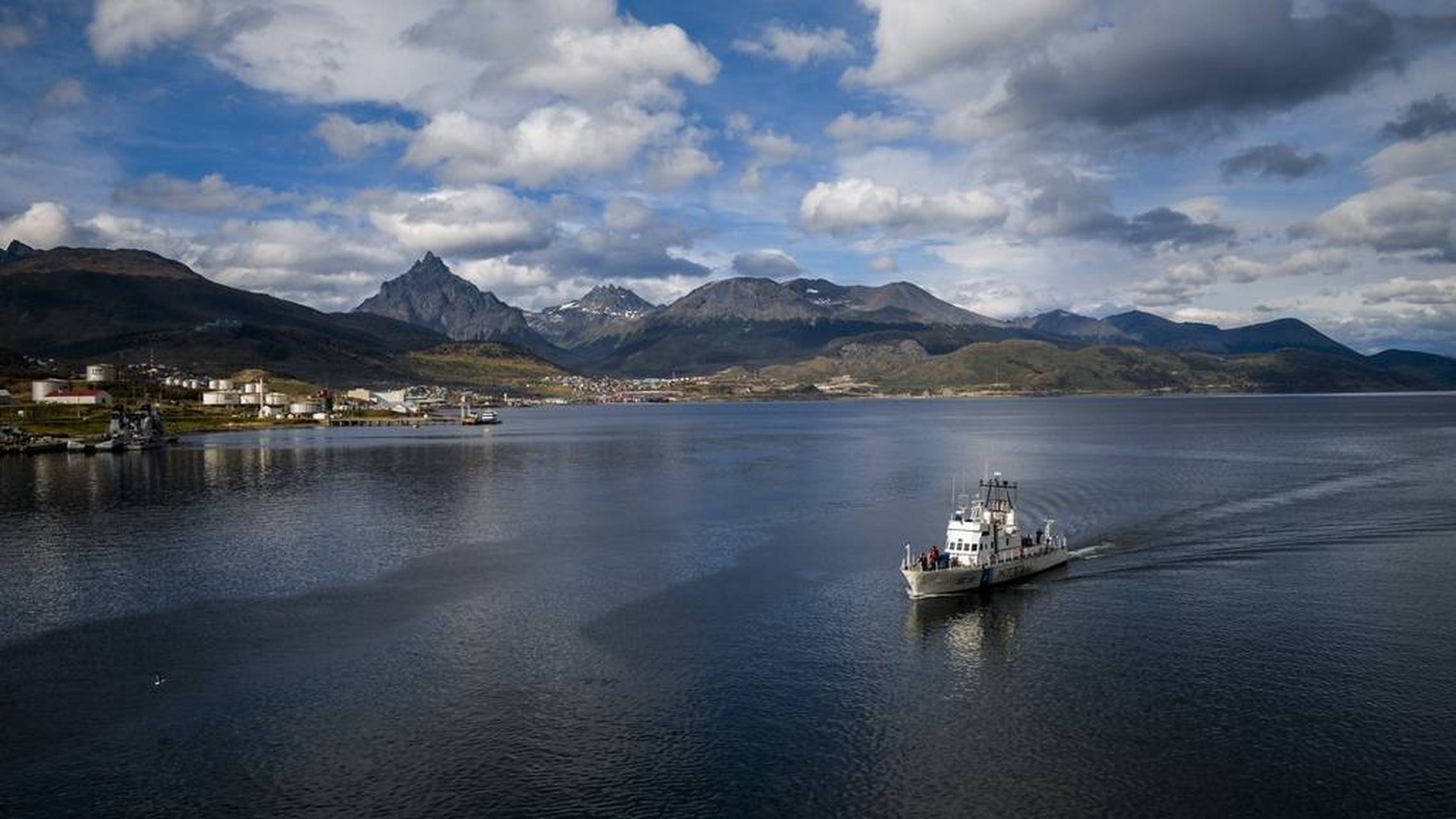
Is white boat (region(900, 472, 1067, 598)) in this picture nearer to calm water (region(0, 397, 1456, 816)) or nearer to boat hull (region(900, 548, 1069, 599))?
boat hull (region(900, 548, 1069, 599))

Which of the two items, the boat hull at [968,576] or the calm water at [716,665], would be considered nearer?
the calm water at [716,665]

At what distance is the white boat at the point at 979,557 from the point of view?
216 ft

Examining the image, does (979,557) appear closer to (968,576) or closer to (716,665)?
(968,576)

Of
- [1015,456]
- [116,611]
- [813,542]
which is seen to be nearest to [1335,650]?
[813,542]

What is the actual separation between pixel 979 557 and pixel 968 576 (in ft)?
7.32

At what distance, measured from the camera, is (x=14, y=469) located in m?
151

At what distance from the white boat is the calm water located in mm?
1999

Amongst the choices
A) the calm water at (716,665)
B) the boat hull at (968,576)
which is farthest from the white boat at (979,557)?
the calm water at (716,665)

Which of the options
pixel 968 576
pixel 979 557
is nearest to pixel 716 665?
pixel 968 576

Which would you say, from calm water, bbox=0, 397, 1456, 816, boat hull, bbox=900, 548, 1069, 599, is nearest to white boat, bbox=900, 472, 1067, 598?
boat hull, bbox=900, 548, 1069, 599

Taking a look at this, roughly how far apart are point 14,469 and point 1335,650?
181356 millimetres

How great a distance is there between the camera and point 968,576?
6731cm

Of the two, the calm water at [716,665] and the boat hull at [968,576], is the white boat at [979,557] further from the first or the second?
the calm water at [716,665]

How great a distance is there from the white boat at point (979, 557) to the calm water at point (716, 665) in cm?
200
